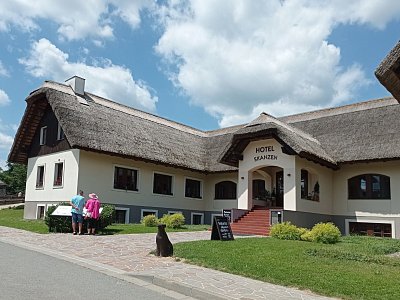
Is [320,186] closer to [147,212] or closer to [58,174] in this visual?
[147,212]

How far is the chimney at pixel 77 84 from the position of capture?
26469 mm

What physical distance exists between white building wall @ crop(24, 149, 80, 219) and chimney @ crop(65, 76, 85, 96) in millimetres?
4441

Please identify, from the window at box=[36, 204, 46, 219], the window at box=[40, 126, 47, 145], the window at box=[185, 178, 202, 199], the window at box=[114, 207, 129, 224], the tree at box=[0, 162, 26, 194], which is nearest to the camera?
the window at box=[114, 207, 129, 224]

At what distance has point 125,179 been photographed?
82.0 feet

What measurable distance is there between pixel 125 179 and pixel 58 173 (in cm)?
397

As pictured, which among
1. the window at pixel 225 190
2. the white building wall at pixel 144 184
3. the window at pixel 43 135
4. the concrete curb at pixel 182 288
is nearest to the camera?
the concrete curb at pixel 182 288

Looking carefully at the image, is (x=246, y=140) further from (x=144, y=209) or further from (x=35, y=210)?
(x=35, y=210)

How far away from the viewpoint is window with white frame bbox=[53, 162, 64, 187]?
24.3m

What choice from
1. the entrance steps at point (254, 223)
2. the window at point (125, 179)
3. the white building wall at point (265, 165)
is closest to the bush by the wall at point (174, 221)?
the entrance steps at point (254, 223)

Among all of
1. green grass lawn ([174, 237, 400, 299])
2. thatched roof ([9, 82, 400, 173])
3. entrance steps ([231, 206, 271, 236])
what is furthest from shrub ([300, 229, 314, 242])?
thatched roof ([9, 82, 400, 173])

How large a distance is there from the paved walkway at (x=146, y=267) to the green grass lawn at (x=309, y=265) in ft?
1.54

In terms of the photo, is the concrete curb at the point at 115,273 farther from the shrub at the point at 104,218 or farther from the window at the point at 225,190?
the window at the point at 225,190

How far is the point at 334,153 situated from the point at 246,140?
4908 mm

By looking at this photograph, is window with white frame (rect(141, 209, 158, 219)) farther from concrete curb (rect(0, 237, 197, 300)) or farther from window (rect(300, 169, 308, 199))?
concrete curb (rect(0, 237, 197, 300))
